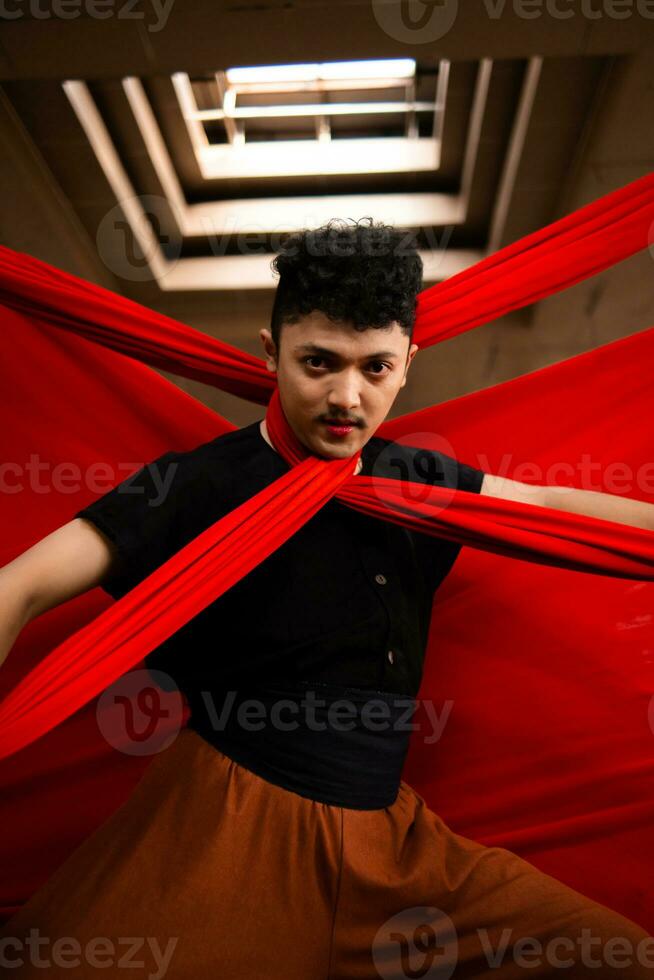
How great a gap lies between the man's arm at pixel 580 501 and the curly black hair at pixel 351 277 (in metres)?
0.26

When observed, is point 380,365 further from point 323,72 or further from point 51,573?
point 323,72

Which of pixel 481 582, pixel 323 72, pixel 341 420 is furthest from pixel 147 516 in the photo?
pixel 323 72

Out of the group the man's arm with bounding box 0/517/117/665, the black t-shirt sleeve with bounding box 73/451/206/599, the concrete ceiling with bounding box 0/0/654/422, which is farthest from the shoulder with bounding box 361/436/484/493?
the concrete ceiling with bounding box 0/0/654/422

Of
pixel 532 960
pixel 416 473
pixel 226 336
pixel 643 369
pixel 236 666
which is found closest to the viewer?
pixel 532 960

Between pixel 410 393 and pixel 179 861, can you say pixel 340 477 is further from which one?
pixel 410 393

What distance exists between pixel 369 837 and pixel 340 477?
1.33 ft

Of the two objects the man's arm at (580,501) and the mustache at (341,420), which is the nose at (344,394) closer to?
the mustache at (341,420)

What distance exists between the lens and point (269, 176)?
1.93m

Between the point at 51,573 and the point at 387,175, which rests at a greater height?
the point at 387,175

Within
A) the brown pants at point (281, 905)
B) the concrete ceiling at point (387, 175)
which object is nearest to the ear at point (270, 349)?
the brown pants at point (281, 905)

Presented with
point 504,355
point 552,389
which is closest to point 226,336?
point 504,355

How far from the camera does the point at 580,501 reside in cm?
106

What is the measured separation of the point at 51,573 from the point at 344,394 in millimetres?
370

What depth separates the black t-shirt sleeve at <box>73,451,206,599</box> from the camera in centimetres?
91
